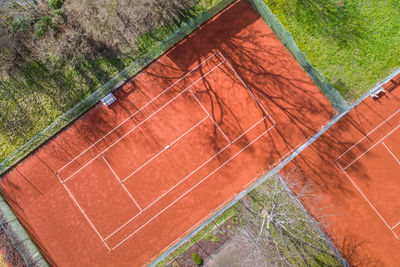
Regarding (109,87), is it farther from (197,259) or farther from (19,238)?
(197,259)

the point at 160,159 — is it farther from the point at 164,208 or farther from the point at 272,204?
the point at 272,204

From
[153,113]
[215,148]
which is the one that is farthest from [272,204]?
[153,113]

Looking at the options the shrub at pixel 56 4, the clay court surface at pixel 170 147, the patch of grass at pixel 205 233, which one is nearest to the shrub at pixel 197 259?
the patch of grass at pixel 205 233

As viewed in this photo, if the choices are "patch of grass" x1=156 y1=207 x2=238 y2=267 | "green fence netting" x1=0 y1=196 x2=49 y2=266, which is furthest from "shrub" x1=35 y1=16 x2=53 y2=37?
"patch of grass" x1=156 y1=207 x2=238 y2=267

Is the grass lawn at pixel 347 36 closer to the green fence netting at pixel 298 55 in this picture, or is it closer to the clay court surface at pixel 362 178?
Result: the green fence netting at pixel 298 55

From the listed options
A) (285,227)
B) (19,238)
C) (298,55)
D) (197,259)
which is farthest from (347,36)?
(19,238)

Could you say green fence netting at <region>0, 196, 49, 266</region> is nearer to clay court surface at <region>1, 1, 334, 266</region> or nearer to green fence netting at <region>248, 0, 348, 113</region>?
clay court surface at <region>1, 1, 334, 266</region>
